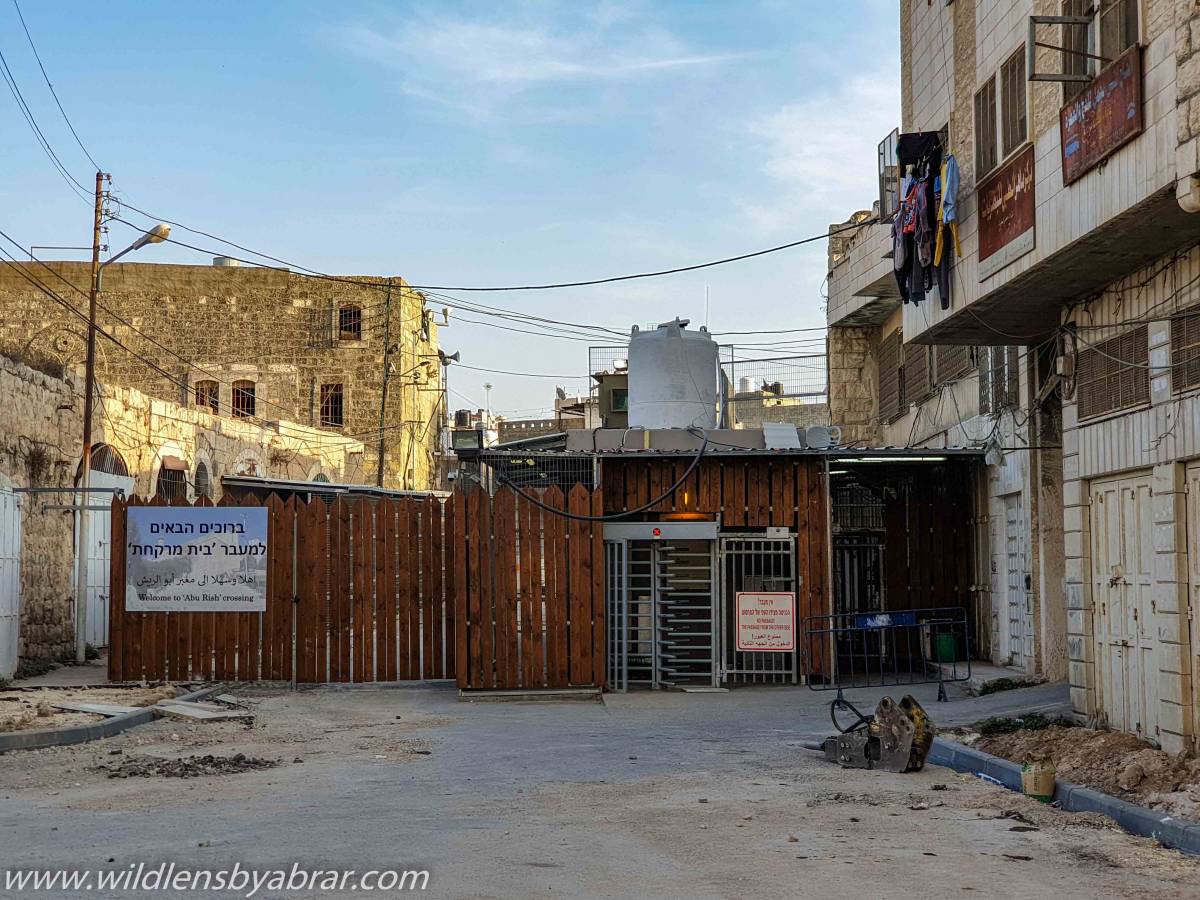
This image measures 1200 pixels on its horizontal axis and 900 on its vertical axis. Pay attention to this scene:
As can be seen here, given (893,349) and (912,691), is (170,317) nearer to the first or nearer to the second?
(893,349)

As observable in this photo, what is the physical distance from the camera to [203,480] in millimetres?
31266

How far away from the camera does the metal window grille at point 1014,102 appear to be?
13.6 metres

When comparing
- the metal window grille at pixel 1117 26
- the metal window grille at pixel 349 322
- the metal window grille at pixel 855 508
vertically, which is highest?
the metal window grille at pixel 349 322

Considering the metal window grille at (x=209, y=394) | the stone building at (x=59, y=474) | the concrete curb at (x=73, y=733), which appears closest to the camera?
the concrete curb at (x=73, y=733)

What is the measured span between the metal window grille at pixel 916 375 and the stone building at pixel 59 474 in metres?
14.5

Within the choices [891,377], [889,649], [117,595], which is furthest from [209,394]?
[889,649]

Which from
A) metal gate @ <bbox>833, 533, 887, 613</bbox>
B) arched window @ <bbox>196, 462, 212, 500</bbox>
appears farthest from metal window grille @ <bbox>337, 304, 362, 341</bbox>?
metal gate @ <bbox>833, 533, 887, 613</bbox>

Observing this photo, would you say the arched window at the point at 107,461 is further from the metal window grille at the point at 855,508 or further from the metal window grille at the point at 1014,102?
the metal window grille at the point at 1014,102

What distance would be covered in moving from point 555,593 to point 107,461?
12.1m

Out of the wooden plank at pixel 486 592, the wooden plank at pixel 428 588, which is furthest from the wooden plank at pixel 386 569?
the wooden plank at pixel 486 592

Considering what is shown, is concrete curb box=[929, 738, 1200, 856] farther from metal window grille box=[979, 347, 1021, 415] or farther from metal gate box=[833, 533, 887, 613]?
metal gate box=[833, 533, 887, 613]

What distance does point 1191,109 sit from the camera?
9.46 meters

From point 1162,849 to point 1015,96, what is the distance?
28.0 feet

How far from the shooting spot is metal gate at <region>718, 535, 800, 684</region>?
18.7 meters
